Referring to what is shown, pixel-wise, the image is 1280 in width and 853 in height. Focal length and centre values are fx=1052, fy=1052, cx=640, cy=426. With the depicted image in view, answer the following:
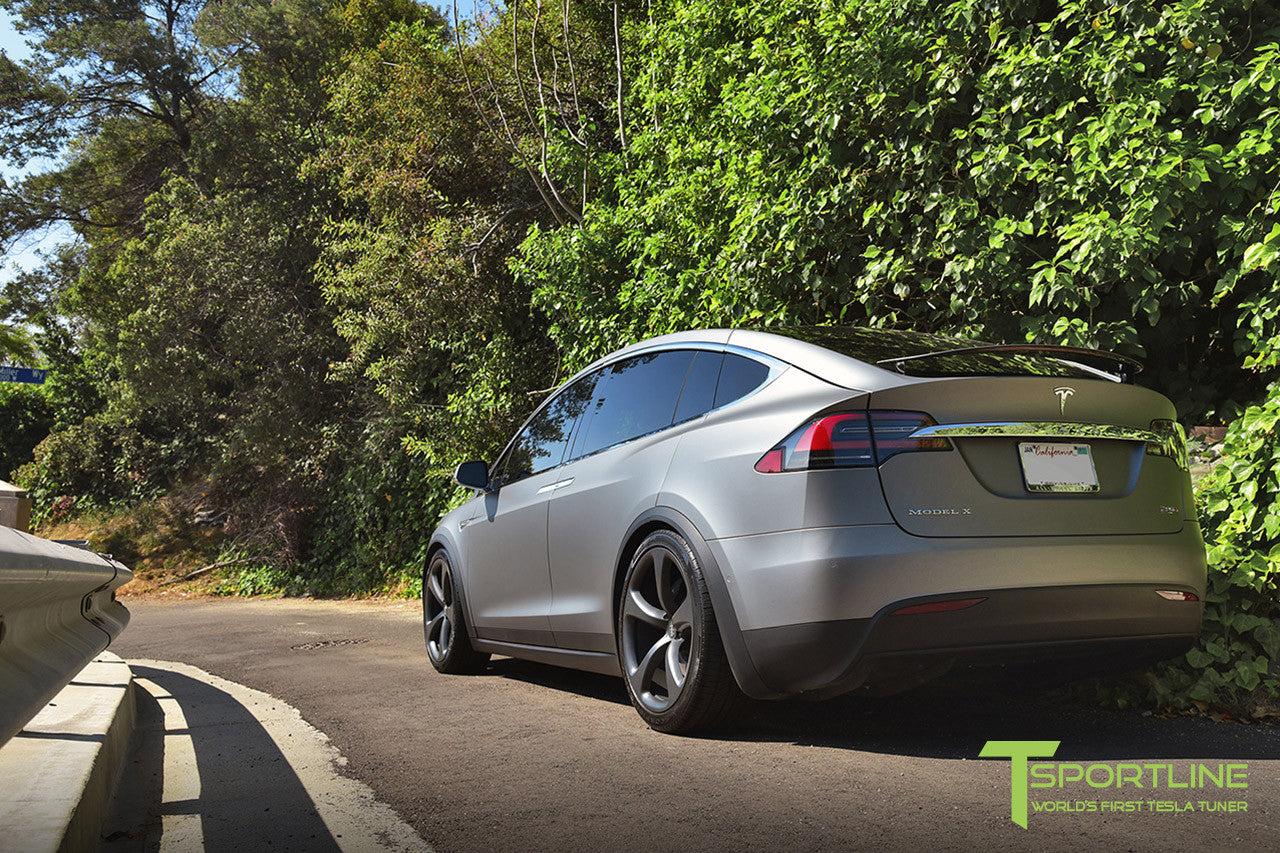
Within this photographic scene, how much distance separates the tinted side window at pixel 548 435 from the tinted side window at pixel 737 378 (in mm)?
1351

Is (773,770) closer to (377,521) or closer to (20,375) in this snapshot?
(20,375)

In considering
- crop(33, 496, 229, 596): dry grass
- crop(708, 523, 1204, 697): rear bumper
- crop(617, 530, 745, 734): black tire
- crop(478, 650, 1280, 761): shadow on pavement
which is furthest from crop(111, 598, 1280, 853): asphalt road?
crop(33, 496, 229, 596): dry grass

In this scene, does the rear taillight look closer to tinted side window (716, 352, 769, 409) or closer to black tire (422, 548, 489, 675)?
tinted side window (716, 352, 769, 409)

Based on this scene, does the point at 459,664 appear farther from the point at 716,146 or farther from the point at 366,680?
the point at 716,146

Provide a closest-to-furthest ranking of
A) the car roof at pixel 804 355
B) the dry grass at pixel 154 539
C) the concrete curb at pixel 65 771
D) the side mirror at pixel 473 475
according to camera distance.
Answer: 1. the concrete curb at pixel 65 771
2. the car roof at pixel 804 355
3. the side mirror at pixel 473 475
4. the dry grass at pixel 154 539

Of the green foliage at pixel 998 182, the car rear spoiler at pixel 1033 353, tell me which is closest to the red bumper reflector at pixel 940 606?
the car rear spoiler at pixel 1033 353

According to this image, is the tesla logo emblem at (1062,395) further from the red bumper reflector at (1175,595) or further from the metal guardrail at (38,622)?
the metal guardrail at (38,622)

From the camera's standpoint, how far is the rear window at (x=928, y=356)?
3908 millimetres

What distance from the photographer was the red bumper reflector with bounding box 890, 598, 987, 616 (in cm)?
353

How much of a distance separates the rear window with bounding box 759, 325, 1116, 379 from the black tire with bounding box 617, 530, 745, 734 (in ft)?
3.31

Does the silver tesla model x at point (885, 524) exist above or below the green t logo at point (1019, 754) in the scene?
above

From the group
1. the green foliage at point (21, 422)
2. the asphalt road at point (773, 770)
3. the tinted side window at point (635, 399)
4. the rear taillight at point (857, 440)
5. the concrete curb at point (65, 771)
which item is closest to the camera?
the concrete curb at point (65, 771)

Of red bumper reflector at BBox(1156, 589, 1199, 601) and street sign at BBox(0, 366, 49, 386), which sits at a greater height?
street sign at BBox(0, 366, 49, 386)

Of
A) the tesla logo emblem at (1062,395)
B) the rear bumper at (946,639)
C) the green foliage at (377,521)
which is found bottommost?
the green foliage at (377,521)
